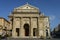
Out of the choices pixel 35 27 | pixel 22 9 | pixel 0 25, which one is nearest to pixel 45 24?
pixel 35 27

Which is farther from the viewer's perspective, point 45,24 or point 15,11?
point 45,24

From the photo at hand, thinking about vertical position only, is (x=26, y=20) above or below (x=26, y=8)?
below

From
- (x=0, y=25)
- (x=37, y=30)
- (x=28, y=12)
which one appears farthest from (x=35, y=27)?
(x=0, y=25)

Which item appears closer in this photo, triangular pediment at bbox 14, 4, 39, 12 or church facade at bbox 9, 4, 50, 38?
church facade at bbox 9, 4, 50, 38

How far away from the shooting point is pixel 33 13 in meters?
68.1

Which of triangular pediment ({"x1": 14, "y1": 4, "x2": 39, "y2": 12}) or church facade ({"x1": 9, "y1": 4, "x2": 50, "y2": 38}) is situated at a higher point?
triangular pediment ({"x1": 14, "y1": 4, "x2": 39, "y2": 12})

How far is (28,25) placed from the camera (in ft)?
230

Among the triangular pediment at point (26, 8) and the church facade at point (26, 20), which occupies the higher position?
the triangular pediment at point (26, 8)

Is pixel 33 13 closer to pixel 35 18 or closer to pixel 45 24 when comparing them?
pixel 35 18

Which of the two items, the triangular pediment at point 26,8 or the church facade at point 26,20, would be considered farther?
the triangular pediment at point 26,8

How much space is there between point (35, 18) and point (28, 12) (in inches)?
135

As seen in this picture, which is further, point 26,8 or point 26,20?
point 26,20

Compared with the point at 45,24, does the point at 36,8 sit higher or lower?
higher

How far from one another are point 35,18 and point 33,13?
205cm
